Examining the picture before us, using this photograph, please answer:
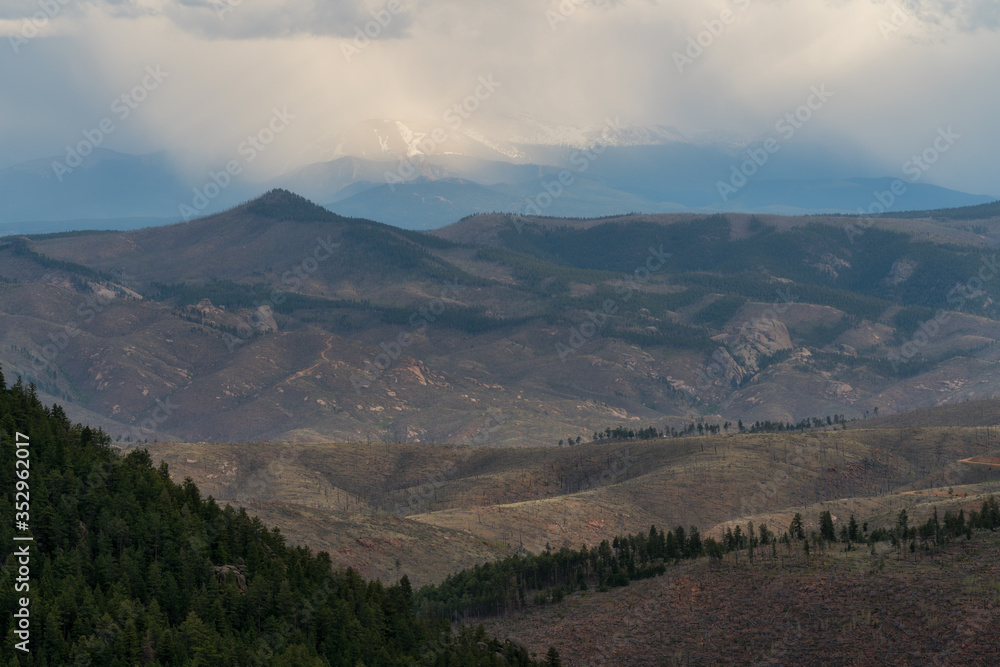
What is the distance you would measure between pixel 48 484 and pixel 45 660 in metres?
32.0

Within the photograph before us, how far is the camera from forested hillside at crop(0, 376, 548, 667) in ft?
346

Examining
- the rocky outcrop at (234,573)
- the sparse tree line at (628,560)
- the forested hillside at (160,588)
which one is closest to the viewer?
the forested hillside at (160,588)

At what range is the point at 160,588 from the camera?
118750 millimetres

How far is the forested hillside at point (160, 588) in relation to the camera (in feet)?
346

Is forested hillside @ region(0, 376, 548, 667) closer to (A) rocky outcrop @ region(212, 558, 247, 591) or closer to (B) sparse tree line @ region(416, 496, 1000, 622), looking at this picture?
(A) rocky outcrop @ region(212, 558, 247, 591)

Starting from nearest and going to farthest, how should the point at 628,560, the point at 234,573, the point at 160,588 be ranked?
the point at 160,588 → the point at 234,573 → the point at 628,560

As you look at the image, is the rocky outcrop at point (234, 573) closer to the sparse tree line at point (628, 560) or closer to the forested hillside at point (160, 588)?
the forested hillside at point (160, 588)

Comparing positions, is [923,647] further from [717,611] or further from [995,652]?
[717,611]

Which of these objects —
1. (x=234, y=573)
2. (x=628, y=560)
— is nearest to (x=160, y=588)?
→ (x=234, y=573)

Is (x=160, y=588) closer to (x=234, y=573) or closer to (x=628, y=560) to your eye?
(x=234, y=573)

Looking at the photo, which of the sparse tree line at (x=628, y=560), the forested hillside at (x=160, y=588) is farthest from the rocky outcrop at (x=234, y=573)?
the sparse tree line at (x=628, y=560)

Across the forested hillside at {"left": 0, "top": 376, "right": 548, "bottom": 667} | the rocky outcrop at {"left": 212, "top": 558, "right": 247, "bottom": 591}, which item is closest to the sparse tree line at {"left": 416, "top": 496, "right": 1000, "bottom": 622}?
the forested hillside at {"left": 0, "top": 376, "right": 548, "bottom": 667}

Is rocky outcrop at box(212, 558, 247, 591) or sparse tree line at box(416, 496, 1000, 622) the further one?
sparse tree line at box(416, 496, 1000, 622)

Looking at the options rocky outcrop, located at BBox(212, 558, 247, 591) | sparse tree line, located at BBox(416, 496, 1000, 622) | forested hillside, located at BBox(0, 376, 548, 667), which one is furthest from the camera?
sparse tree line, located at BBox(416, 496, 1000, 622)
